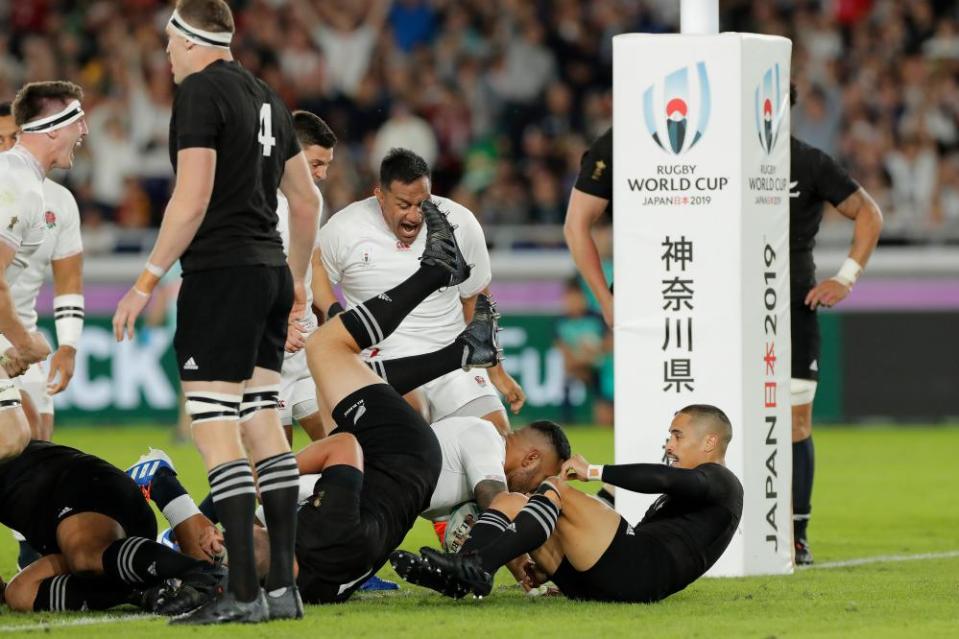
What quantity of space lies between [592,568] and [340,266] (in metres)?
2.81

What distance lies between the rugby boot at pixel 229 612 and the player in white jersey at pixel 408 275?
2.75 meters

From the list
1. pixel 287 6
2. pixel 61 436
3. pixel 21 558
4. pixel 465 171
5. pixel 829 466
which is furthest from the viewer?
pixel 287 6

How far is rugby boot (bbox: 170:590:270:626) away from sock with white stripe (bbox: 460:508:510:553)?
1003 millimetres

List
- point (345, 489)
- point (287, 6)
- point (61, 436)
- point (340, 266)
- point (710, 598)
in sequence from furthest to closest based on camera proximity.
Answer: point (287, 6)
point (61, 436)
point (340, 266)
point (710, 598)
point (345, 489)

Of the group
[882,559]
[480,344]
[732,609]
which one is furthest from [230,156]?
[882,559]

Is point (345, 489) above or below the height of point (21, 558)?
above

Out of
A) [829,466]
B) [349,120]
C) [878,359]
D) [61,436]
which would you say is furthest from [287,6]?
[829,466]

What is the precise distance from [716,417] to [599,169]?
191 centimetres

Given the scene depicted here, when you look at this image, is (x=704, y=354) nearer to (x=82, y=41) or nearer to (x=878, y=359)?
(x=878, y=359)

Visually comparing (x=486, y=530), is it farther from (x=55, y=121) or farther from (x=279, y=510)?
(x=55, y=121)

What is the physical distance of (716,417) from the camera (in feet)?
24.8

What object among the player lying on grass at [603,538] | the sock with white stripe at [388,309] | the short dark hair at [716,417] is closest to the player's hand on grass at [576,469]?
the player lying on grass at [603,538]

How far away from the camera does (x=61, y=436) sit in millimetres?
16219

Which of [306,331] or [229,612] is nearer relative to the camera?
[229,612]
